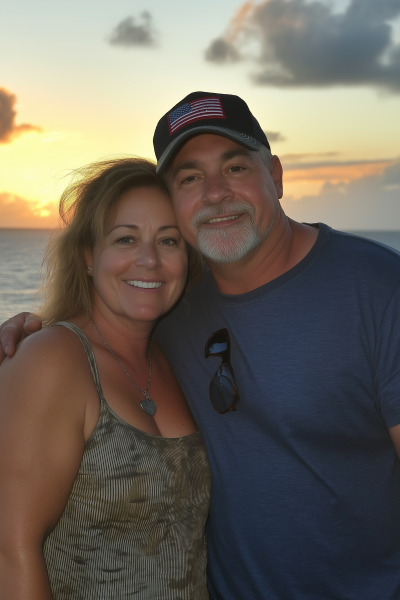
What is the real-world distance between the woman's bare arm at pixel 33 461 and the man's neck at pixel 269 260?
95 cm

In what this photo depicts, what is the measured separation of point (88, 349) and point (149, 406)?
1.31 feet

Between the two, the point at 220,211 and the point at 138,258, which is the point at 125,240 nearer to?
the point at 138,258

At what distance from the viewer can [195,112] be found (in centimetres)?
271

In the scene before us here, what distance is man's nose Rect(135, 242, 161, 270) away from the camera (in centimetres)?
256

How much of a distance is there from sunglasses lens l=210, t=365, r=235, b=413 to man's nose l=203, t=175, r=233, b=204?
0.81m

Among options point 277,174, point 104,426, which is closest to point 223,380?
point 104,426

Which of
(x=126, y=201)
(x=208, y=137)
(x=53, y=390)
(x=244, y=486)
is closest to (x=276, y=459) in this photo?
(x=244, y=486)

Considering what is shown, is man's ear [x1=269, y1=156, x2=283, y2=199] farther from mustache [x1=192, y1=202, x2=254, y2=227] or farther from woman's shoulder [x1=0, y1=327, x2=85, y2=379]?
woman's shoulder [x1=0, y1=327, x2=85, y2=379]

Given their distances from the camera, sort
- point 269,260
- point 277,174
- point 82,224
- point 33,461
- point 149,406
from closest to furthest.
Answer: point 33,461
point 149,406
point 269,260
point 82,224
point 277,174

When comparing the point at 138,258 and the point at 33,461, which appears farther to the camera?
the point at 138,258

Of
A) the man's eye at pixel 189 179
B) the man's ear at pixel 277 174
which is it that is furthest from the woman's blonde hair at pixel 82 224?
the man's ear at pixel 277 174

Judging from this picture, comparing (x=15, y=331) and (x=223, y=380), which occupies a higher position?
(x=15, y=331)

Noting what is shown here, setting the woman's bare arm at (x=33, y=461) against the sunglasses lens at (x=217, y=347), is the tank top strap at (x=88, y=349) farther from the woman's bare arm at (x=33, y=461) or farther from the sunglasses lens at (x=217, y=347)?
the sunglasses lens at (x=217, y=347)

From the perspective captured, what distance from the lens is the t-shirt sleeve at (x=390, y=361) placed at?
2244 millimetres
